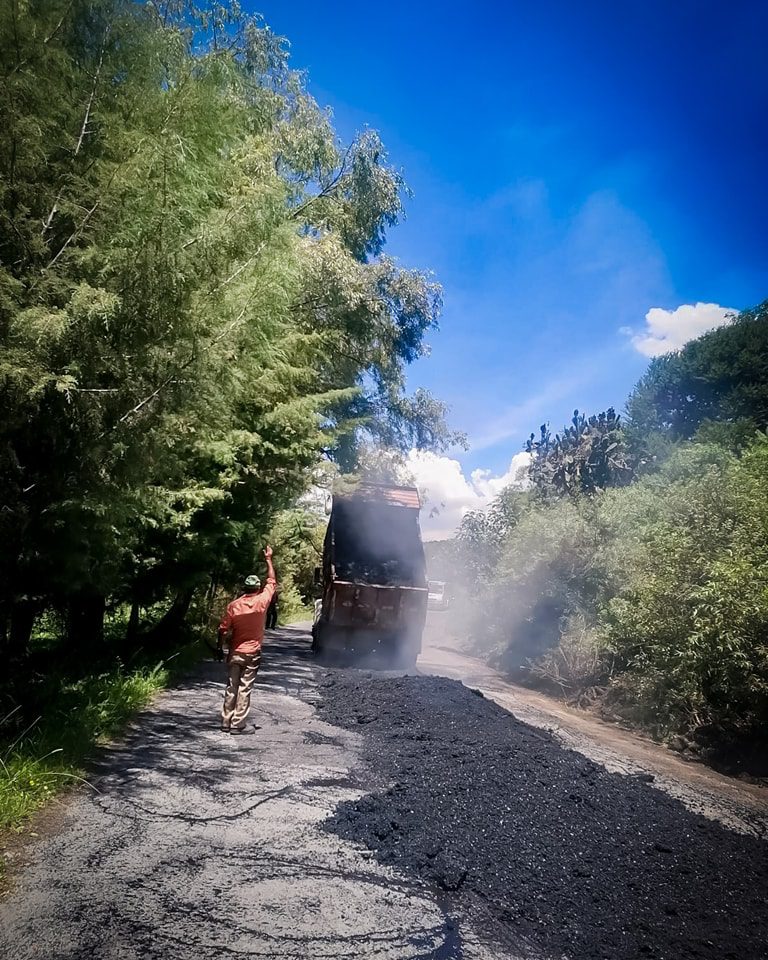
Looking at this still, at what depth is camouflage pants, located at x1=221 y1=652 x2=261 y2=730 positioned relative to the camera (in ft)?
20.4

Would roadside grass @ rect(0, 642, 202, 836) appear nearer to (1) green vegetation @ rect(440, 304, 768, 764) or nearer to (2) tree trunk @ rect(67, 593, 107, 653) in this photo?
(2) tree trunk @ rect(67, 593, 107, 653)

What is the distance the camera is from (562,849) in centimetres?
391

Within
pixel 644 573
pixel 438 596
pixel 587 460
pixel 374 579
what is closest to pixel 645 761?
pixel 644 573

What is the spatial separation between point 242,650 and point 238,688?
423 mm

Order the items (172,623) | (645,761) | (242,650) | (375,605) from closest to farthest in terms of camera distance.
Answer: (242,650) → (645,761) → (172,623) → (375,605)

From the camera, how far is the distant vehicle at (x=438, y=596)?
32.2m

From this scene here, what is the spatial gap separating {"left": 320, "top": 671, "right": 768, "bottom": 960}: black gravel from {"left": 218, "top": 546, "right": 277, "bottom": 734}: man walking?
1.48 m

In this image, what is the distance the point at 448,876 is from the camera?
3.45 m

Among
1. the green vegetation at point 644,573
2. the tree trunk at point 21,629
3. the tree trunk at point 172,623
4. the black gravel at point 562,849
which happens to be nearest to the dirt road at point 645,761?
the green vegetation at point 644,573

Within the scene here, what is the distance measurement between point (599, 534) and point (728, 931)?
500 inches

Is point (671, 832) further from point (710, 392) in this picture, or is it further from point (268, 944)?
point (710, 392)

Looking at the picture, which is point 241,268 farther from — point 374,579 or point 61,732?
point 374,579

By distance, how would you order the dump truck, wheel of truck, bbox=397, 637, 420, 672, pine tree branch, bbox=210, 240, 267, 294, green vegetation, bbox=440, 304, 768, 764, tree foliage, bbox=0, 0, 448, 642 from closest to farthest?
tree foliage, bbox=0, 0, 448, 642, pine tree branch, bbox=210, 240, 267, 294, green vegetation, bbox=440, 304, 768, 764, the dump truck, wheel of truck, bbox=397, 637, 420, 672

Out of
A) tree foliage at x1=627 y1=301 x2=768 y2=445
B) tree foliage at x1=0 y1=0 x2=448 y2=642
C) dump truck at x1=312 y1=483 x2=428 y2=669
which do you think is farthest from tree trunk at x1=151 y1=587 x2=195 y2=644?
tree foliage at x1=627 y1=301 x2=768 y2=445
